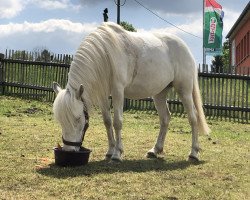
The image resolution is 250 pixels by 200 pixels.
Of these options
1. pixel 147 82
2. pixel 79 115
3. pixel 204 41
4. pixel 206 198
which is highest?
pixel 204 41

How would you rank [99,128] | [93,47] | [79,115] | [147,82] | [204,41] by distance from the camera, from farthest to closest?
1. [204,41]
2. [99,128]
3. [147,82]
4. [93,47]
5. [79,115]

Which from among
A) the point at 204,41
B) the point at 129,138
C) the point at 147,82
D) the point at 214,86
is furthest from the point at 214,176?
the point at 204,41

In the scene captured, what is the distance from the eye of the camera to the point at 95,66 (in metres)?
5.88

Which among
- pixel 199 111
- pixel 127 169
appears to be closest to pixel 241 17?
pixel 199 111

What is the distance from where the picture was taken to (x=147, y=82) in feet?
21.6

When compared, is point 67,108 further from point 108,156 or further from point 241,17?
point 241,17

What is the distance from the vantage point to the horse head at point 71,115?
5426mm

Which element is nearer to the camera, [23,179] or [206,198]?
[206,198]

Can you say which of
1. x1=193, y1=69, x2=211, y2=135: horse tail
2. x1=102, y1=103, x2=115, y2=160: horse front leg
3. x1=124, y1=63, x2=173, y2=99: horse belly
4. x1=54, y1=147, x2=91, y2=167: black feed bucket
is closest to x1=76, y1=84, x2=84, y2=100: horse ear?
x1=54, y1=147, x2=91, y2=167: black feed bucket

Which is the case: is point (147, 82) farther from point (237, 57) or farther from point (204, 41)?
point (237, 57)

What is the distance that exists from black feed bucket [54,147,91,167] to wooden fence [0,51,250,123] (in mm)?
8434

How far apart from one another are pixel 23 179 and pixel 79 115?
105cm

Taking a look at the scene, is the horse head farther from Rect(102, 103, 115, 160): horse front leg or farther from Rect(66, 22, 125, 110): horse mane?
Rect(102, 103, 115, 160): horse front leg

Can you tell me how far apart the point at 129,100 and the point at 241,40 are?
24565mm
